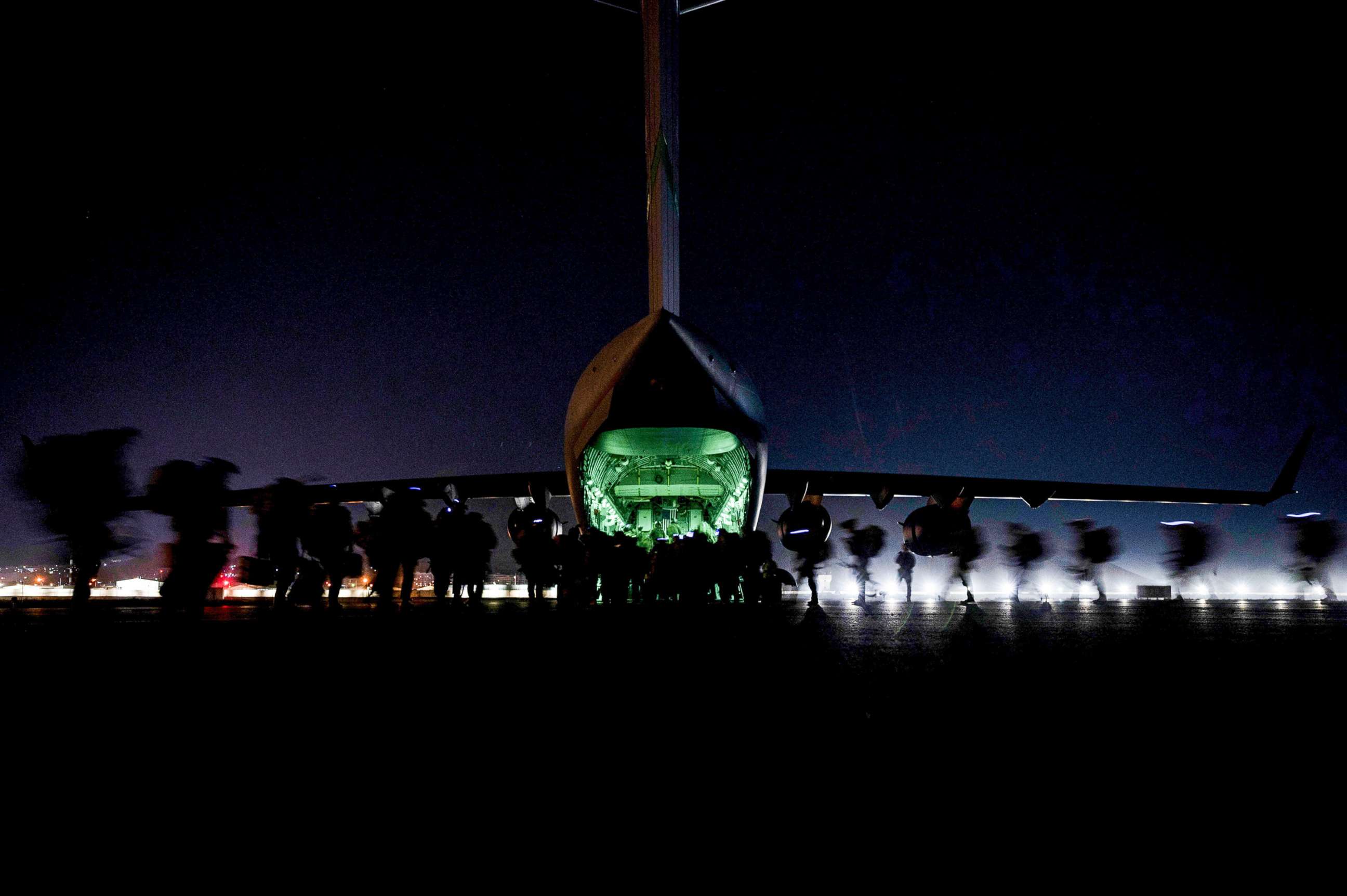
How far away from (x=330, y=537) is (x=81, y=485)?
9.84 feet

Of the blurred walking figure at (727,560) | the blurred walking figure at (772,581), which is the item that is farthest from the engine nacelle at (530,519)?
the blurred walking figure at (727,560)

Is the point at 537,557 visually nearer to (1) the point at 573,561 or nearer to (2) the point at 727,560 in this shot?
(1) the point at 573,561

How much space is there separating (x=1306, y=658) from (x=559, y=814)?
4.95 metres

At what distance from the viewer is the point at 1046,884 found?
38.8 inches

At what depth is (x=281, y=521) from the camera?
7.96 m

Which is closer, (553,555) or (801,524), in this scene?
(553,555)

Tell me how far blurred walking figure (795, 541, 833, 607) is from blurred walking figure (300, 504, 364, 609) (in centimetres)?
752

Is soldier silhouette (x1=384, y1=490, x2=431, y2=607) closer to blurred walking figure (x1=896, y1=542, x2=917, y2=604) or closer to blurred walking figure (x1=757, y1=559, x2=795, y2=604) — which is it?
blurred walking figure (x1=757, y1=559, x2=795, y2=604)

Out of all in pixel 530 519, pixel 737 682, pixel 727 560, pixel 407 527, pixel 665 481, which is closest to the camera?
pixel 737 682

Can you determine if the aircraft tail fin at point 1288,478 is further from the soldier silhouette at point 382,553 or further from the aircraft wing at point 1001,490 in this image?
the soldier silhouette at point 382,553

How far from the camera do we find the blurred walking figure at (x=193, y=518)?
5.75 m

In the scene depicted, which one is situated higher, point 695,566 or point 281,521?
point 281,521

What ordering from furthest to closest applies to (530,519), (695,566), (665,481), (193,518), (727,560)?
(665,481) → (530,519) → (727,560) → (695,566) → (193,518)

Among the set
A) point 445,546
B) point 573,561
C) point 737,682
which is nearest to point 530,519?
point 573,561
